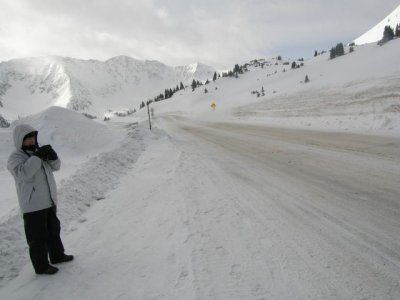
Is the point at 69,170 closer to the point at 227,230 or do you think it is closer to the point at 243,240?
the point at 227,230

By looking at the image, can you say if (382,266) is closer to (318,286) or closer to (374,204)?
(318,286)

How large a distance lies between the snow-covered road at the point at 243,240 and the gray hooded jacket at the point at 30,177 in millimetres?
907

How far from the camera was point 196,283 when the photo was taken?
295 centimetres

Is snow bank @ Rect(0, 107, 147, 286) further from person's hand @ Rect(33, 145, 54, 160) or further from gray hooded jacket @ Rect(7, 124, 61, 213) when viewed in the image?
person's hand @ Rect(33, 145, 54, 160)

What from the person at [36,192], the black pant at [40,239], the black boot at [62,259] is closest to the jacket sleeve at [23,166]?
the person at [36,192]

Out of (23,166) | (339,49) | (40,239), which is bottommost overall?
(40,239)

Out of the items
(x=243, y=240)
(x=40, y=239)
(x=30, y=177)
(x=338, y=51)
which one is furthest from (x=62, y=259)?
(x=338, y=51)

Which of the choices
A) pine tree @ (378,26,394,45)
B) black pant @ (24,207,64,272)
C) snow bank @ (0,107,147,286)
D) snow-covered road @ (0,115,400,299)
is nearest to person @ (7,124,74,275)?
black pant @ (24,207,64,272)

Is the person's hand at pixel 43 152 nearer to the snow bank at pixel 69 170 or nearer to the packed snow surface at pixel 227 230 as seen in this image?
the packed snow surface at pixel 227 230

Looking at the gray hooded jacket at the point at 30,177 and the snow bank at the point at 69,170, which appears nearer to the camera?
the gray hooded jacket at the point at 30,177

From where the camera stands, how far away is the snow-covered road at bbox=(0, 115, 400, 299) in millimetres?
2861

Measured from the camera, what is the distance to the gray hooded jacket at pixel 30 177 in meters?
3.29

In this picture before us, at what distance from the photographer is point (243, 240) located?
12.3 feet

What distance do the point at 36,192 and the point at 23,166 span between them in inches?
15.1
